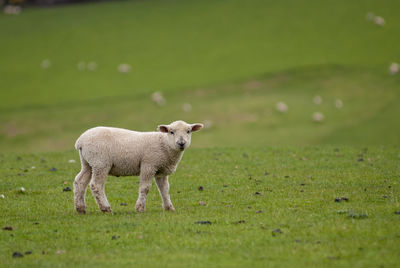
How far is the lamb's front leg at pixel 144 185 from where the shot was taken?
11.8 metres

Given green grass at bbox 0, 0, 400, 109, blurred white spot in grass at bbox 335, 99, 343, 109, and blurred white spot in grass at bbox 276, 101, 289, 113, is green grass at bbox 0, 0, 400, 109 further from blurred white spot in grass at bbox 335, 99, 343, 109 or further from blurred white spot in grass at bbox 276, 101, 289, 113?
blurred white spot in grass at bbox 276, 101, 289, 113

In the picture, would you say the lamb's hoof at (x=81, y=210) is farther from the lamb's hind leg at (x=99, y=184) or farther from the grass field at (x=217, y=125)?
the lamb's hind leg at (x=99, y=184)

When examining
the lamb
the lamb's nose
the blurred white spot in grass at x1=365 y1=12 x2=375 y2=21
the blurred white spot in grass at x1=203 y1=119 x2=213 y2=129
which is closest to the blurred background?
the blurred white spot in grass at x1=365 y1=12 x2=375 y2=21

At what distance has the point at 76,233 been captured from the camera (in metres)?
10.2

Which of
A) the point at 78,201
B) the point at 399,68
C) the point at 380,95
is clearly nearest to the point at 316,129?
the point at 380,95

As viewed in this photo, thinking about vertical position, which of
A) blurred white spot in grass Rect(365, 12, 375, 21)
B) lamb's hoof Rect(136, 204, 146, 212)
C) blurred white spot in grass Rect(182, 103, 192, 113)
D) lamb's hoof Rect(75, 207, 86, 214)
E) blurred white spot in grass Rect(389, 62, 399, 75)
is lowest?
lamb's hoof Rect(75, 207, 86, 214)

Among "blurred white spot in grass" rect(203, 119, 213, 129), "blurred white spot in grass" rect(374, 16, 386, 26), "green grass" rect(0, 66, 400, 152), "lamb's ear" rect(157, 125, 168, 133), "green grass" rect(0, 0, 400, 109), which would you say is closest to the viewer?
"lamb's ear" rect(157, 125, 168, 133)

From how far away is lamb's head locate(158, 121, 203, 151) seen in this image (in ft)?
38.1

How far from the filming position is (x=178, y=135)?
11.8 meters

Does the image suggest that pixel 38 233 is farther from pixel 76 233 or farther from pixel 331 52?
pixel 331 52

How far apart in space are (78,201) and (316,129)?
85.6 feet

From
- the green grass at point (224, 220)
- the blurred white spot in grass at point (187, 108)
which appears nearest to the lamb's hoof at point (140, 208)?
the green grass at point (224, 220)

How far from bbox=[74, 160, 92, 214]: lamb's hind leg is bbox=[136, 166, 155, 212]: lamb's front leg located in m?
1.18

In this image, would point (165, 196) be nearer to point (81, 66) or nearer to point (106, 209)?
point (106, 209)
